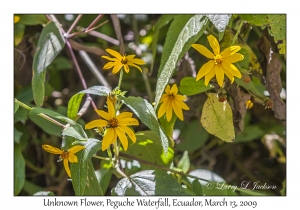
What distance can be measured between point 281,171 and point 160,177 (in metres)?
0.55

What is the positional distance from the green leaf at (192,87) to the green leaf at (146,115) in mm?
138

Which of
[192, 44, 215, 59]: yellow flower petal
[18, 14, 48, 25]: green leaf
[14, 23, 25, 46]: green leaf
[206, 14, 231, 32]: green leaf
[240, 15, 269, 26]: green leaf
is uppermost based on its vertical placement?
[18, 14, 48, 25]: green leaf

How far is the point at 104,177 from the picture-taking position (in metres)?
0.85

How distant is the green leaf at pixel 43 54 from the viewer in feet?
2.75

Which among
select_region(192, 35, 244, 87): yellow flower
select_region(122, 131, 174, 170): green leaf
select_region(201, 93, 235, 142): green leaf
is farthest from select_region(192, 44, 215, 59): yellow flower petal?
select_region(122, 131, 174, 170): green leaf

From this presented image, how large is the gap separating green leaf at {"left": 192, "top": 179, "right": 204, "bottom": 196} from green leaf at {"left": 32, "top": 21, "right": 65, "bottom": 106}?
330 mm

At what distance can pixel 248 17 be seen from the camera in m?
0.81

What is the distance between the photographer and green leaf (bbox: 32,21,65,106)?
84 cm

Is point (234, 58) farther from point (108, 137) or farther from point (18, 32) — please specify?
point (18, 32)

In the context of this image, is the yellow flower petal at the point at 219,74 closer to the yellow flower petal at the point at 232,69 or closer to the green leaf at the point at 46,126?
the yellow flower petal at the point at 232,69

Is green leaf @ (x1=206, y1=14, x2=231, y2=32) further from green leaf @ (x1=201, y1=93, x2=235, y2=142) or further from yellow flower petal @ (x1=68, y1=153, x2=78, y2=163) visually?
yellow flower petal @ (x1=68, y1=153, x2=78, y2=163)

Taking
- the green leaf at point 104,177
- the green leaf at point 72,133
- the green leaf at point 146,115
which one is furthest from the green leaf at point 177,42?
the green leaf at point 104,177
